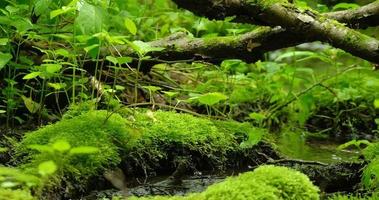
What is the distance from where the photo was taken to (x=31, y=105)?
2.84 metres

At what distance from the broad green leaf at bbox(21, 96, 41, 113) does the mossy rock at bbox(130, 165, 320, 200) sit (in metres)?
1.15

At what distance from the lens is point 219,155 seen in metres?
2.74

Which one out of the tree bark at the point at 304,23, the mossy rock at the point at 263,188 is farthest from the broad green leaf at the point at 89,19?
the mossy rock at the point at 263,188

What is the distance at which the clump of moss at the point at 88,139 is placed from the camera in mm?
2201

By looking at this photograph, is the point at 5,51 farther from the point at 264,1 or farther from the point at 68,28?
the point at 264,1

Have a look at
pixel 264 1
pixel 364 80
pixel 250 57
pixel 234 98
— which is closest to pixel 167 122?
pixel 250 57

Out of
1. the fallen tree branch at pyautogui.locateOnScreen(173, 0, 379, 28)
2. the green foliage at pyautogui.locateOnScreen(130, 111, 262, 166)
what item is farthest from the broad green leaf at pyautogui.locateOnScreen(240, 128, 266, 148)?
the fallen tree branch at pyautogui.locateOnScreen(173, 0, 379, 28)

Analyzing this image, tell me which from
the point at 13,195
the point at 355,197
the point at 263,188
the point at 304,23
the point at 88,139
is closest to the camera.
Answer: the point at 13,195

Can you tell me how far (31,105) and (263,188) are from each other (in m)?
1.44

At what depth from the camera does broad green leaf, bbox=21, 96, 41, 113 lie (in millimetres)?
2812

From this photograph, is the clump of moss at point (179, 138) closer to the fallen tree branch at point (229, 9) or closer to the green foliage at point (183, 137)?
the green foliage at point (183, 137)

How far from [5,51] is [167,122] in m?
0.85

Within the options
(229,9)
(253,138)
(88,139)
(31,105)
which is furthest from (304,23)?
(31,105)

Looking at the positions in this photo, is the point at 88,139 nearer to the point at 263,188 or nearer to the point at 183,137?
the point at 183,137
